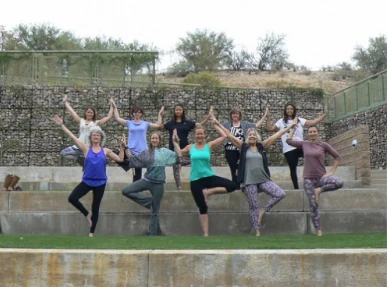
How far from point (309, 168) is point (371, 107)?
12586mm

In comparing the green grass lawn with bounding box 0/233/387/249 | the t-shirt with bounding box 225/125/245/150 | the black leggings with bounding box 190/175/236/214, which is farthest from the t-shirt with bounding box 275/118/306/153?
the green grass lawn with bounding box 0/233/387/249

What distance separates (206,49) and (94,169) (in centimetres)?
5737

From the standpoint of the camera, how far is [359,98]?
22.4m

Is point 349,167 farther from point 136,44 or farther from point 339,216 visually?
point 136,44

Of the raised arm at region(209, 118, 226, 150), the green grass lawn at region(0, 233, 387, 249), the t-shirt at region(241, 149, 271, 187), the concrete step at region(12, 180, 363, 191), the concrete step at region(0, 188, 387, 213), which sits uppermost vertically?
the raised arm at region(209, 118, 226, 150)

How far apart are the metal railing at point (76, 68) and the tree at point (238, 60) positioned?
42.6 m

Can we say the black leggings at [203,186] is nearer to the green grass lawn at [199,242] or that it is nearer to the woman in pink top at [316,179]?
the green grass lawn at [199,242]

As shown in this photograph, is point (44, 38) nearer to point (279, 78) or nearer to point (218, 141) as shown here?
point (279, 78)

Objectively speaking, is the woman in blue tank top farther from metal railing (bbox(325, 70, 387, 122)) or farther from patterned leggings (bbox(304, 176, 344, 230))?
metal railing (bbox(325, 70, 387, 122))

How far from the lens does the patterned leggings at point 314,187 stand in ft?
30.9

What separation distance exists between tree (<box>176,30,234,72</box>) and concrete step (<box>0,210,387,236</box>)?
54.5m

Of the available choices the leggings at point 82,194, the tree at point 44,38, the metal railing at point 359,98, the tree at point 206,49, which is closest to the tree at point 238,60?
the tree at point 206,49

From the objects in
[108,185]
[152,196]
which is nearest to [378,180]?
[108,185]

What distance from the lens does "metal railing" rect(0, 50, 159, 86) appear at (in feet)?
74.0
